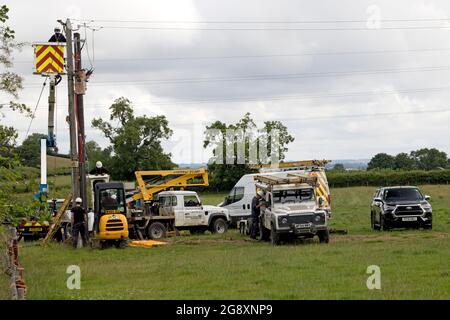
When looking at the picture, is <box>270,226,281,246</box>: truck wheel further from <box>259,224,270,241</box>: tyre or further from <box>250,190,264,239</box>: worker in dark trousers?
<box>250,190,264,239</box>: worker in dark trousers

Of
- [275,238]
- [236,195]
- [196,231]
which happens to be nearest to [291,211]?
[275,238]

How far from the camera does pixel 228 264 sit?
20.3m

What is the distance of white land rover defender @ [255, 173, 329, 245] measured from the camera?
25.8 m

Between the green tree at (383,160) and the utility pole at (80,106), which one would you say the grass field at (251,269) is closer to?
the utility pole at (80,106)

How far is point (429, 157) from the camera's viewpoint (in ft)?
427

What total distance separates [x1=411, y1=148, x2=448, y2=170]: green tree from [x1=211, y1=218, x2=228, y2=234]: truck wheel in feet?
316

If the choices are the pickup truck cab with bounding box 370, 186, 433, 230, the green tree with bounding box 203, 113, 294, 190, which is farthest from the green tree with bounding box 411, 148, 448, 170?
the pickup truck cab with bounding box 370, 186, 433, 230

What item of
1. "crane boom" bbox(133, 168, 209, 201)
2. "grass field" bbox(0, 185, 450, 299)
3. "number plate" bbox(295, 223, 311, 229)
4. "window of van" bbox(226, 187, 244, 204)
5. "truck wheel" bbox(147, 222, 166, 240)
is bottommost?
"grass field" bbox(0, 185, 450, 299)

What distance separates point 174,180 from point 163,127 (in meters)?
55.3

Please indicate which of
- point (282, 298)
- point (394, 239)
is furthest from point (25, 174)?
point (394, 239)

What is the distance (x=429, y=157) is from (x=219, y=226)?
333 feet

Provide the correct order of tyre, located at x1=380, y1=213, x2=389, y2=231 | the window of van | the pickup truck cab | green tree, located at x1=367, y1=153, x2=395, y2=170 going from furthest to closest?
1. green tree, located at x1=367, y1=153, x2=395, y2=170
2. the window of van
3. tyre, located at x1=380, y1=213, x2=389, y2=231
4. the pickup truck cab

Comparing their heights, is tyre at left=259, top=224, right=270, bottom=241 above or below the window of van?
below
